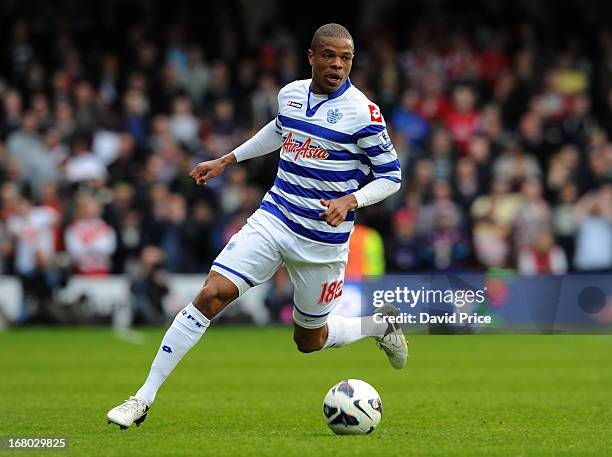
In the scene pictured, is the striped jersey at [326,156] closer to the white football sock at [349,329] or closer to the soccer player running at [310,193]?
the soccer player running at [310,193]

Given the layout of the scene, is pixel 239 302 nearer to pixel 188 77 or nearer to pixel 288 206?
pixel 188 77

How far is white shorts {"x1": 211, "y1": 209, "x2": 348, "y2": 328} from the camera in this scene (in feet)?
29.7

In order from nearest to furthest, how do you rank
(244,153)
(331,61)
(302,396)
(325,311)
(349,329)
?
1. (331,61)
2. (325,311)
3. (244,153)
4. (349,329)
5. (302,396)

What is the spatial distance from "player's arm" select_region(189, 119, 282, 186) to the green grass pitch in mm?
1884

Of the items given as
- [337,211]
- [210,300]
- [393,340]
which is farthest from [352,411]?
[393,340]

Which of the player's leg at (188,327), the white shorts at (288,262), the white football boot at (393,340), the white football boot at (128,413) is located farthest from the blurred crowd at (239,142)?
the white football boot at (128,413)

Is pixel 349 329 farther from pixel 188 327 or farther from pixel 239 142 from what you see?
pixel 239 142

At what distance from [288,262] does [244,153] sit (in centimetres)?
110

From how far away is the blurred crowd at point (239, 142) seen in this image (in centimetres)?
2095

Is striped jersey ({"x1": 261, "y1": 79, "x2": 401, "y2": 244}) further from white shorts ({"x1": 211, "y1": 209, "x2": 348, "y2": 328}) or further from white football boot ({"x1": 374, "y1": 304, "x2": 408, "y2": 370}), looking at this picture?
white football boot ({"x1": 374, "y1": 304, "x2": 408, "y2": 370})

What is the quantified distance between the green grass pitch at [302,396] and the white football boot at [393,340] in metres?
0.46

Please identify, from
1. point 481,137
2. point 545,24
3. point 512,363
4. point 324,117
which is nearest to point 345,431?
point 324,117

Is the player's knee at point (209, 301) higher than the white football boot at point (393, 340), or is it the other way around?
→ the player's knee at point (209, 301)

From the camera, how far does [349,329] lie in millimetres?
10219
